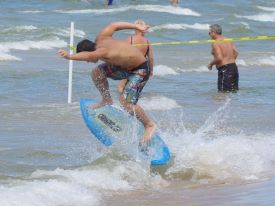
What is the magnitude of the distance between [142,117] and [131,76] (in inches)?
17.2

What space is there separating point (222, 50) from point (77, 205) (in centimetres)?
793

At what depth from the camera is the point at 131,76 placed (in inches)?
339

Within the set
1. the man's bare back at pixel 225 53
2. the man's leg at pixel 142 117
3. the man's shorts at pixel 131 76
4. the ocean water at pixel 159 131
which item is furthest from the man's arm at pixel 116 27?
the man's bare back at pixel 225 53

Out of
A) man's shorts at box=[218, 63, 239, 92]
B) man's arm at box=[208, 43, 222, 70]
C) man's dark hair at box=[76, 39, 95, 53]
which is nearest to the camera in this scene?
man's dark hair at box=[76, 39, 95, 53]

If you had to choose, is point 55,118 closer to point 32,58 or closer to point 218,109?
point 218,109

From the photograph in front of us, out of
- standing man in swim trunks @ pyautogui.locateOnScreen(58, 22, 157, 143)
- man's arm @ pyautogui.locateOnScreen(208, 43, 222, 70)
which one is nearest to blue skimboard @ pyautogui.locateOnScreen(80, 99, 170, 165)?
standing man in swim trunks @ pyautogui.locateOnScreen(58, 22, 157, 143)

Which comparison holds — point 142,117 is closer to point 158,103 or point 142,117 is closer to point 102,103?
point 102,103

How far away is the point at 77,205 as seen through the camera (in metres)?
6.96

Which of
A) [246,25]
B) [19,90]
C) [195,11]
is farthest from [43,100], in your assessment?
[195,11]

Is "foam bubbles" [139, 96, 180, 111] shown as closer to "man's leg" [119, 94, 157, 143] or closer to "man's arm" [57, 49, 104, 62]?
"man's leg" [119, 94, 157, 143]

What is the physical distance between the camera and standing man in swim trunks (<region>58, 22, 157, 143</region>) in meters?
8.18

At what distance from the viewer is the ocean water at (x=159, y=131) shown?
24.7 feet

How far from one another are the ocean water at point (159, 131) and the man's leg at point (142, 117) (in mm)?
305

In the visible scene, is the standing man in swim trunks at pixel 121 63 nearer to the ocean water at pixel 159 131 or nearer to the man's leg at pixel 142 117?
the man's leg at pixel 142 117
